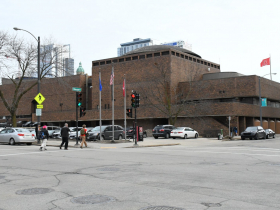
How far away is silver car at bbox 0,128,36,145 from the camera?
88.0ft

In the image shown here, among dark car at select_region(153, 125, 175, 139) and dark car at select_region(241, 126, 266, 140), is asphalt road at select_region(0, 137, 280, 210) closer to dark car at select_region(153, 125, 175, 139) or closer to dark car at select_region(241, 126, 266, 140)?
dark car at select_region(153, 125, 175, 139)

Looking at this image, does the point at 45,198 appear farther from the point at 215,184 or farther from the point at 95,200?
the point at 215,184

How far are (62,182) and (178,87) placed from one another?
4853cm

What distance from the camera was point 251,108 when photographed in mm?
51312

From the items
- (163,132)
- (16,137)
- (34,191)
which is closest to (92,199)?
(34,191)

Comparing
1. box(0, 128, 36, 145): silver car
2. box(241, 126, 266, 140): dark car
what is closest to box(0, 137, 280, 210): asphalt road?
box(0, 128, 36, 145): silver car

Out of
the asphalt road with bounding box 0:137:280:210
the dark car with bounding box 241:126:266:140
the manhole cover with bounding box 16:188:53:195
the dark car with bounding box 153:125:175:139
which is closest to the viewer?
the asphalt road with bounding box 0:137:280:210

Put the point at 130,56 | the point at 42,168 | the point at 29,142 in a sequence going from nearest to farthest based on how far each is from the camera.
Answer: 1. the point at 42,168
2. the point at 29,142
3. the point at 130,56

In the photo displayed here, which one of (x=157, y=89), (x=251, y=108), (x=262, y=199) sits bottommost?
(x=262, y=199)

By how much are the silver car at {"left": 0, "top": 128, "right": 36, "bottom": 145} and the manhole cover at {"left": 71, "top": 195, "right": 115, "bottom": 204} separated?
70.5 ft

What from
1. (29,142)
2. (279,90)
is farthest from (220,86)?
(29,142)

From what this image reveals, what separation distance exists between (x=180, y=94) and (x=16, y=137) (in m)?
30.3

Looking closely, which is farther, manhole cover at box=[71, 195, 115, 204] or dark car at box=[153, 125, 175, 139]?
dark car at box=[153, 125, 175, 139]

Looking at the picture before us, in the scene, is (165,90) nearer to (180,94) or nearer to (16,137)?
(180,94)
